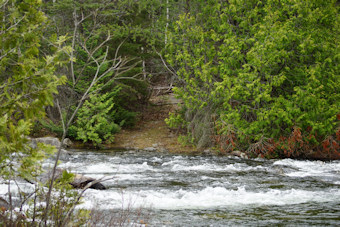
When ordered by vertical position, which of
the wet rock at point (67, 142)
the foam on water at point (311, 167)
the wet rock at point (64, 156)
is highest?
the foam on water at point (311, 167)

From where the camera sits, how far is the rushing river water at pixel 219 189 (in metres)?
7.02

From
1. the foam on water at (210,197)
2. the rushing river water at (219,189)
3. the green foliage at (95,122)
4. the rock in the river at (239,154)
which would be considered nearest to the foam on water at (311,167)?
the rushing river water at (219,189)

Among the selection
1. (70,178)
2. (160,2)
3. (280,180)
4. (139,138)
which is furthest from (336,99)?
(70,178)

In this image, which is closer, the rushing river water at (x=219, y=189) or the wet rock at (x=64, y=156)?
the rushing river water at (x=219, y=189)

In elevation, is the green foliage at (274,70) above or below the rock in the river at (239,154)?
above

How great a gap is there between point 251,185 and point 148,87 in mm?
11158

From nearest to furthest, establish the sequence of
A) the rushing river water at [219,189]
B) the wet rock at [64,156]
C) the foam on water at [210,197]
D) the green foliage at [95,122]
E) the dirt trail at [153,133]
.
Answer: the rushing river water at [219,189] → the foam on water at [210,197] → the wet rock at [64,156] → the green foliage at [95,122] → the dirt trail at [153,133]

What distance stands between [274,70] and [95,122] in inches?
286

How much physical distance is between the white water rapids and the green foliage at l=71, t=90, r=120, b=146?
8.56 ft

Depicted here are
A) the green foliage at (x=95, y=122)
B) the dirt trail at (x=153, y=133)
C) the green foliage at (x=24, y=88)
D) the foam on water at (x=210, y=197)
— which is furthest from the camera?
the dirt trail at (x=153, y=133)

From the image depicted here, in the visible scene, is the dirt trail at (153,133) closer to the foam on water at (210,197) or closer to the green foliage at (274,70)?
the green foliage at (274,70)

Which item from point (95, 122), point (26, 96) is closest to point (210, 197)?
point (26, 96)

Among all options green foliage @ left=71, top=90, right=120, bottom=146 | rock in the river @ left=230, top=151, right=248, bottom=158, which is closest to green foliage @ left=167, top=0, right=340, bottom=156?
rock in the river @ left=230, top=151, right=248, bottom=158

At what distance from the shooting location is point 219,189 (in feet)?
29.7
